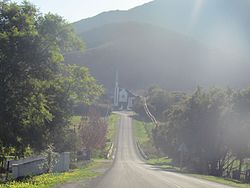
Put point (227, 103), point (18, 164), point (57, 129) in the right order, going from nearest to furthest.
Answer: point (18, 164)
point (57, 129)
point (227, 103)

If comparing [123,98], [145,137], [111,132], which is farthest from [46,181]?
[123,98]

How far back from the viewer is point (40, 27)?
29516 millimetres

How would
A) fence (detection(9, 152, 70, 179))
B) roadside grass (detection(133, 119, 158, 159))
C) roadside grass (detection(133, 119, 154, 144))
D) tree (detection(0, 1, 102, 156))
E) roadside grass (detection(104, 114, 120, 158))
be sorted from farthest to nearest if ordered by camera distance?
roadside grass (detection(133, 119, 154, 144)) → roadside grass (detection(104, 114, 120, 158)) → roadside grass (detection(133, 119, 158, 159)) → fence (detection(9, 152, 70, 179)) → tree (detection(0, 1, 102, 156))

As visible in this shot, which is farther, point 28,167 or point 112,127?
point 112,127

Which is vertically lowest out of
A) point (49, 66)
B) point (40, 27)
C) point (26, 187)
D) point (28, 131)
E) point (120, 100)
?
point (26, 187)

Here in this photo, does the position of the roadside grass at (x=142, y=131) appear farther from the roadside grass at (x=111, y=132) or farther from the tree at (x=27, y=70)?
the tree at (x=27, y=70)

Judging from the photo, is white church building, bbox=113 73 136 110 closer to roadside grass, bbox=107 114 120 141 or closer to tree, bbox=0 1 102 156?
roadside grass, bbox=107 114 120 141

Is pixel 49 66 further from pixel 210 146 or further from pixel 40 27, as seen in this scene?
pixel 210 146

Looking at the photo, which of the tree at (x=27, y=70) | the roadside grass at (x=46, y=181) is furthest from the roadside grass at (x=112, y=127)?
the tree at (x=27, y=70)

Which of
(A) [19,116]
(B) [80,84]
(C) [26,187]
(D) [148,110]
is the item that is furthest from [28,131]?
(D) [148,110]

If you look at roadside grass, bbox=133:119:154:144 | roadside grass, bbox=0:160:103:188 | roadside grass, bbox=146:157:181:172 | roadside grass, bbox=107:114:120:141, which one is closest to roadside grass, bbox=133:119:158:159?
roadside grass, bbox=133:119:154:144

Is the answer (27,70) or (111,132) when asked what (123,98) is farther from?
(27,70)

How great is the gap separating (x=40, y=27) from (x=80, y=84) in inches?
406

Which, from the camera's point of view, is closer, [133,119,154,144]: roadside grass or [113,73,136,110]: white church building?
[133,119,154,144]: roadside grass
